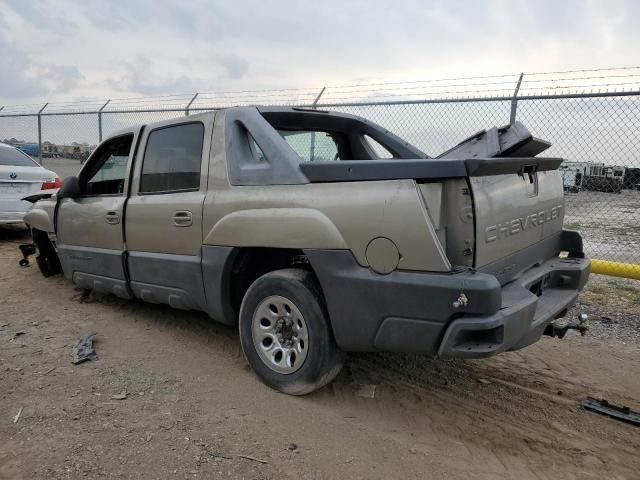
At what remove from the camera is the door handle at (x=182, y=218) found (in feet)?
12.8

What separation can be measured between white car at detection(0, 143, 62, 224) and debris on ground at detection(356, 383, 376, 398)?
678cm

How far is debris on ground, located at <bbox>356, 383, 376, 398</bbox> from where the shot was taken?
3.52m

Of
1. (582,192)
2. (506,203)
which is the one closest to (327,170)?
(506,203)

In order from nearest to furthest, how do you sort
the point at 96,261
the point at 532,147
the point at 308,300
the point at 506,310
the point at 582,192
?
the point at 506,310 < the point at 308,300 < the point at 532,147 < the point at 96,261 < the point at 582,192

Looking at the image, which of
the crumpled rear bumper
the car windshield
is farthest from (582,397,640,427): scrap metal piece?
the car windshield

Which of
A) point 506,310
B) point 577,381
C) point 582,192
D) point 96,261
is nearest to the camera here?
point 506,310

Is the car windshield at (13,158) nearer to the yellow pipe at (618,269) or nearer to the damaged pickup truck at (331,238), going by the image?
the damaged pickup truck at (331,238)

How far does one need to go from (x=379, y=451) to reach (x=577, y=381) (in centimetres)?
193

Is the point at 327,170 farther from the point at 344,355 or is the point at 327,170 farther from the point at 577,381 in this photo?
the point at 577,381

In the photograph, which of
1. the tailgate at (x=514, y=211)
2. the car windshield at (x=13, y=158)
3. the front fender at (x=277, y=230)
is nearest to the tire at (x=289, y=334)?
the front fender at (x=277, y=230)

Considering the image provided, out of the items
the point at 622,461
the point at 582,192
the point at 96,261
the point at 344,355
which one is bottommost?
the point at 622,461

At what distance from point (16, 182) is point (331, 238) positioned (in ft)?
23.9

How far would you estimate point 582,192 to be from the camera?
8906 millimetres

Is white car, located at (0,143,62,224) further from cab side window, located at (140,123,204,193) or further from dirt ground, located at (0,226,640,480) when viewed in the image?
cab side window, located at (140,123,204,193)
